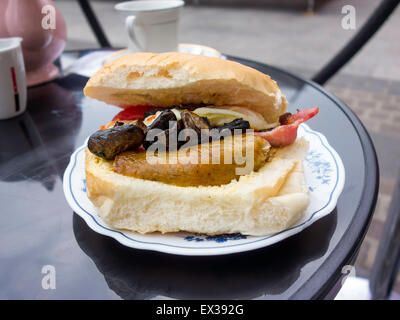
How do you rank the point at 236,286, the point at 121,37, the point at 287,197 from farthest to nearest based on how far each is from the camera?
the point at 121,37
the point at 287,197
the point at 236,286

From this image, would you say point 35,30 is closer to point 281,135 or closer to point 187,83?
point 187,83

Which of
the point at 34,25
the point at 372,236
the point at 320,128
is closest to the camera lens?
the point at 320,128

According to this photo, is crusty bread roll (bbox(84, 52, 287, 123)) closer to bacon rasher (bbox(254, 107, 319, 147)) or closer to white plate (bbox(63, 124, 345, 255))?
bacon rasher (bbox(254, 107, 319, 147))

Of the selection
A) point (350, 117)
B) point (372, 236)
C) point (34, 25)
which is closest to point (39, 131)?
point (34, 25)

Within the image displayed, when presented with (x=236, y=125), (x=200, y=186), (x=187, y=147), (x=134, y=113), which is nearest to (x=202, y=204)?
(x=200, y=186)

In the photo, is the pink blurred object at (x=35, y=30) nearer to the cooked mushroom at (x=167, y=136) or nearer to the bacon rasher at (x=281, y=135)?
the cooked mushroom at (x=167, y=136)

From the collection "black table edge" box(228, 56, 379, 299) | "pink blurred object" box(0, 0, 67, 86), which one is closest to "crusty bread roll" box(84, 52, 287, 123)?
"black table edge" box(228, 56, 379, 299)

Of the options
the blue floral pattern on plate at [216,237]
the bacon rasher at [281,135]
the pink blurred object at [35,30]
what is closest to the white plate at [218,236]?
the blue floral pattern on plate at [216,237]
